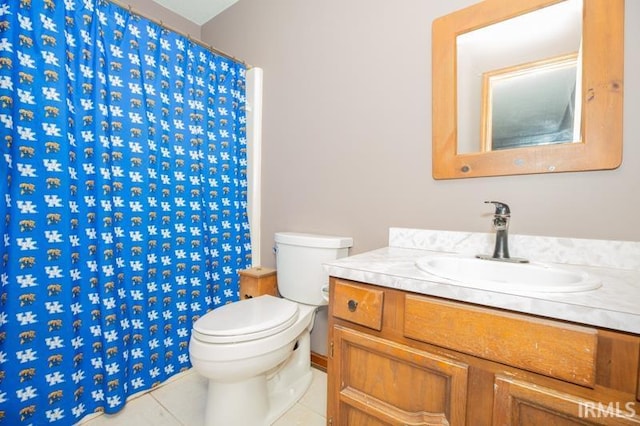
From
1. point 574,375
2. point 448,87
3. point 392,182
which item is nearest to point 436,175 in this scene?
point 392,182

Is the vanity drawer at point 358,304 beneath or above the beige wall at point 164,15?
beneath

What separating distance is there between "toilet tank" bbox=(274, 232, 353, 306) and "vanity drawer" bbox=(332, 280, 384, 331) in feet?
1.52

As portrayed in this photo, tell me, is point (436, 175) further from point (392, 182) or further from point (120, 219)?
point (120, 219)

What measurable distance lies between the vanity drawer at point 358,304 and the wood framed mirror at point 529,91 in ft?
2.16

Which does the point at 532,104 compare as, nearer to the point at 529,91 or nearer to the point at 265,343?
the point at 529,91

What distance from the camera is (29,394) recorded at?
107 cm

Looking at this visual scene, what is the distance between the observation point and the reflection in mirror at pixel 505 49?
3.13ft

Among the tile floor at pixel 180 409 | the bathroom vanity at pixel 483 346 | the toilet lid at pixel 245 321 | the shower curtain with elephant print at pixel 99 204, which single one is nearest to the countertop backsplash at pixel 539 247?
the bathroom vanity at pixel 483 346

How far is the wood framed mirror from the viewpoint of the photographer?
884mm

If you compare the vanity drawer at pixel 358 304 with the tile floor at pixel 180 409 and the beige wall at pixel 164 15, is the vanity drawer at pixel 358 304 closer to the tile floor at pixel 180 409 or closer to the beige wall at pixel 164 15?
the tile floor at pixel 180 409

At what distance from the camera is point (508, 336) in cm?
61

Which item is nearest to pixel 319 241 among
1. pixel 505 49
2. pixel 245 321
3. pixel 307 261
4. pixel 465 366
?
pixel 307 261

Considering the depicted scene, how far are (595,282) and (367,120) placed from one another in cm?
105

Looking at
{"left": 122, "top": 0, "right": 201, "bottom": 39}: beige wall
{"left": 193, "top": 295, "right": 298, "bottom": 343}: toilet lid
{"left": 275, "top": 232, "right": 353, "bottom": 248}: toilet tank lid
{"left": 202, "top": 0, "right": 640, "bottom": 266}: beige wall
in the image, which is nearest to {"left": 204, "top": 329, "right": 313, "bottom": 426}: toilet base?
{"left": 193, "top": 295, "right": 298, "bottom": 343}: toilet lid
